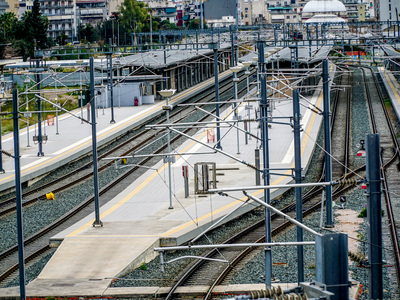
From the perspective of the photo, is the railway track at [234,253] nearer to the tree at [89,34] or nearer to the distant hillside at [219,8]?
the tree at [89,34]

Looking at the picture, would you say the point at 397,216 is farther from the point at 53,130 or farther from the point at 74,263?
the point at 53,130

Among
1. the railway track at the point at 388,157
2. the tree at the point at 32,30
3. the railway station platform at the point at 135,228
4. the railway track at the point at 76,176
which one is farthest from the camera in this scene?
the tree at the point at 32,30

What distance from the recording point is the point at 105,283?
13445 mm

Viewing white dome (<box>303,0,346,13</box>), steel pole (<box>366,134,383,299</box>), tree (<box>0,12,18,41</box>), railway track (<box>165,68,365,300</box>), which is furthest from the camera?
white dome (<box>303,0,346,13</box>)

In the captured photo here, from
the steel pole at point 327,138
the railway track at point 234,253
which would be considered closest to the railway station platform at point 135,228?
the railway track at point 234,253

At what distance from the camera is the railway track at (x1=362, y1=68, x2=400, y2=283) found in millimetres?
16375

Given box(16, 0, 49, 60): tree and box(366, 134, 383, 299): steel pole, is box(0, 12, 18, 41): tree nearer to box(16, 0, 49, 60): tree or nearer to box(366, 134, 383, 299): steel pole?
box(16, 0, 49, 60): tree

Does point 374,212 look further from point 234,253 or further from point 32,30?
point 32,30

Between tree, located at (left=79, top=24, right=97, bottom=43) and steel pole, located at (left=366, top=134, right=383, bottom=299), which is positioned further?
tree, located at (left=79, top=24, right=97, bottom=43)

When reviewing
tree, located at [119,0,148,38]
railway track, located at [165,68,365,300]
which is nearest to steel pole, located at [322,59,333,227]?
railway track, located at [165,68,365,300]

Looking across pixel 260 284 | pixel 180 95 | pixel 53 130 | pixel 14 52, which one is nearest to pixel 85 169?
pixel 53 130

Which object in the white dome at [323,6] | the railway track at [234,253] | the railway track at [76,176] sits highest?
the white dome at [323,6]

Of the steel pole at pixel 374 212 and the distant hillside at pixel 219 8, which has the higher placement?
the distant hillside at pixel 219 8

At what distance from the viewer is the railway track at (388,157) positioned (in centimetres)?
Answer: 1638
